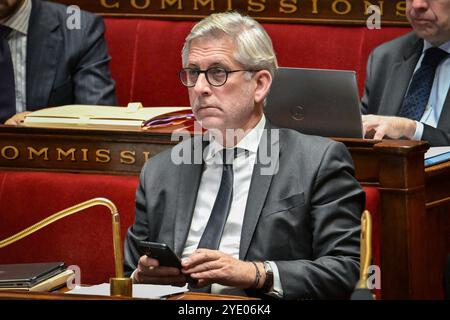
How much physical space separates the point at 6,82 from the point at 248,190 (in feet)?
4.63

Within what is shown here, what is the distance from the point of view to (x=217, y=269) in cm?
200

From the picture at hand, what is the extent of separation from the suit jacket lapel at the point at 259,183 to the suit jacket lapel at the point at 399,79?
933 mm

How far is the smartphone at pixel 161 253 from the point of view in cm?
195

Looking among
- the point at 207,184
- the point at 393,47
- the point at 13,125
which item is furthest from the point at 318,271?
the point at 393,47

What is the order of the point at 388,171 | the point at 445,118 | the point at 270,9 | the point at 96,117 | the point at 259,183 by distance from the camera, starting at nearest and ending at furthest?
1. the point at 259,183
2. the point at 388,171
3. the point at 96,117
4. the point at 445,118
5. the point at 270,9

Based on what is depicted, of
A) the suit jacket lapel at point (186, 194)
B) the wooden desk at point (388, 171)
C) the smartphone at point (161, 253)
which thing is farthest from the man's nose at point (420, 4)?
the smartphone at point (161, 253)

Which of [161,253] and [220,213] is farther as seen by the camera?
[220,213]

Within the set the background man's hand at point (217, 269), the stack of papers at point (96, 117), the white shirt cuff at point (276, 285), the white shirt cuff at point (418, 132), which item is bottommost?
the white shirt cuff at point (276, 285)

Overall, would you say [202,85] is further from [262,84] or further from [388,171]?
[388,171]

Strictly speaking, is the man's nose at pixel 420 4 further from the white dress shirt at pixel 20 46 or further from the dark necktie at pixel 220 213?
the white dress shirt at pixel 20 46

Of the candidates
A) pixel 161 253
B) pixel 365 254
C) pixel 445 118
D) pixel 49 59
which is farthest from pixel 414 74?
pixel 365 254

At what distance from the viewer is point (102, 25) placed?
3.55 metres

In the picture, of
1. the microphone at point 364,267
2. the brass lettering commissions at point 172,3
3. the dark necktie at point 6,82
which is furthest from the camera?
the brass lettering commissions at point 172,3

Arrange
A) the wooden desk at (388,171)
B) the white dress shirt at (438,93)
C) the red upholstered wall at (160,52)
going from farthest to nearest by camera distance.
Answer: the red upholstered wall at (160,52)
the white dress shirt at (438,93)
the wooden desk at (388,171)
